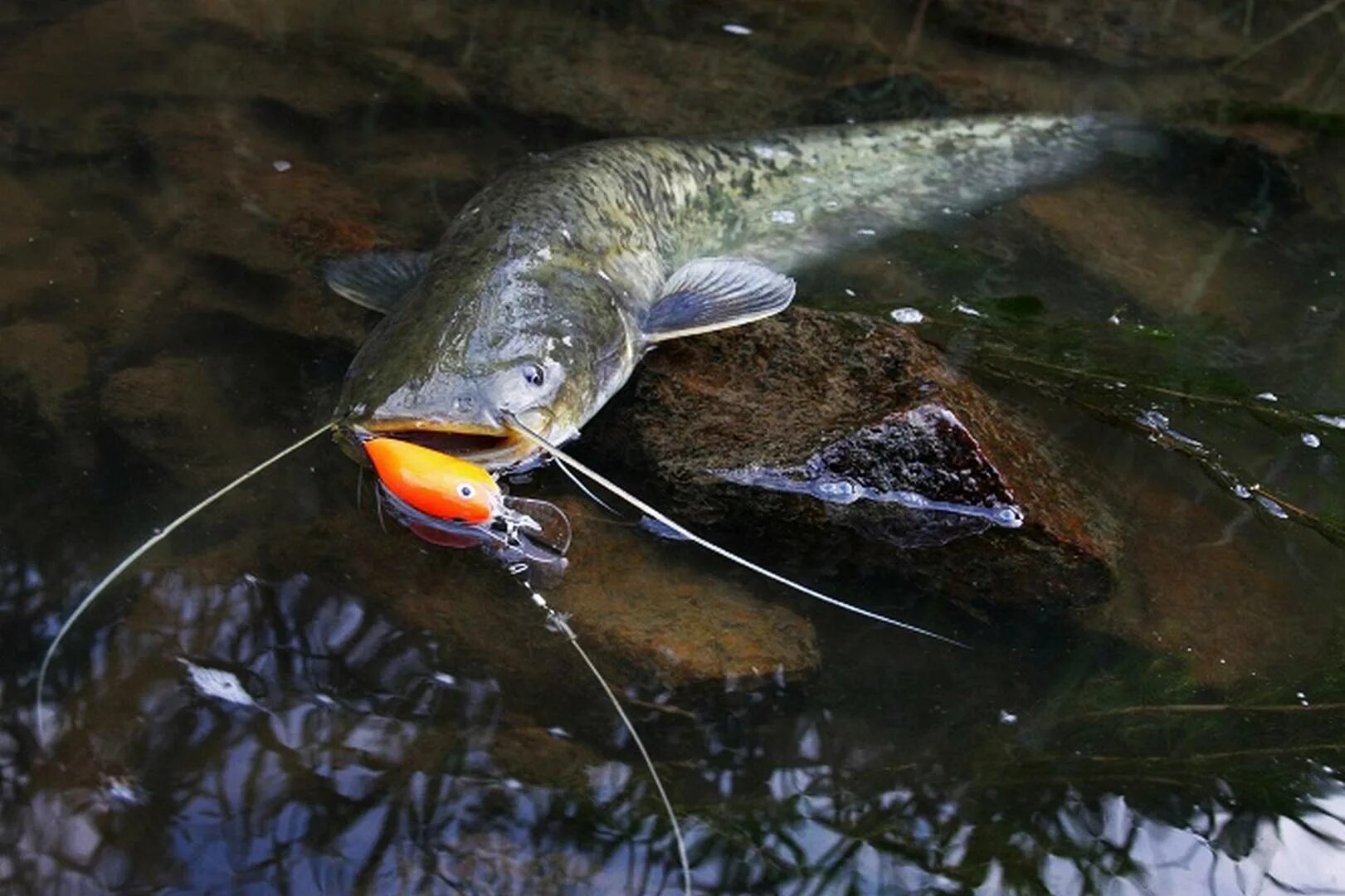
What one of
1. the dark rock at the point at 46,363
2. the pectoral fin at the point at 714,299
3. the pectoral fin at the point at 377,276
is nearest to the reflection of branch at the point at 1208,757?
the pectoral fin at the point at 714,299

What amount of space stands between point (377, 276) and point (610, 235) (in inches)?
26.3

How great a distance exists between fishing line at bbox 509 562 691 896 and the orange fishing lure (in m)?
0.18

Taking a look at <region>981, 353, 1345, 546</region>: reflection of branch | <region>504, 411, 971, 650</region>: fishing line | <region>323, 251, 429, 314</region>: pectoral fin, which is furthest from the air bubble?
<region>323, 251, 429, 314</region>: pectoral fin

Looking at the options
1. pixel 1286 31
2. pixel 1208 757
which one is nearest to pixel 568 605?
pixel 1208 757

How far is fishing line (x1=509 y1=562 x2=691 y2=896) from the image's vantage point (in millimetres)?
2211

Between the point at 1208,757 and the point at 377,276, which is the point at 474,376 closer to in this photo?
the point at 377,276

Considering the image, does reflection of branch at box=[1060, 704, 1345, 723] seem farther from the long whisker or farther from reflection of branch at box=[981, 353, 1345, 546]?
the long whisker

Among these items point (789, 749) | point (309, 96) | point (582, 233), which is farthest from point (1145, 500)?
point (309, 96)

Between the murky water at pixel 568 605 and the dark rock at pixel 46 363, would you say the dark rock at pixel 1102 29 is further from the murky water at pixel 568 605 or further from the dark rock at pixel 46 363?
the dark rock at pixel 46 363

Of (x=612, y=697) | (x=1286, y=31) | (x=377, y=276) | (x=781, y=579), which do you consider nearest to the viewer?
(x=612, y=697)

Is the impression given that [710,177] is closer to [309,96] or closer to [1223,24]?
[309,96]

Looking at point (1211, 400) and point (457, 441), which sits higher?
point (1211, 400)

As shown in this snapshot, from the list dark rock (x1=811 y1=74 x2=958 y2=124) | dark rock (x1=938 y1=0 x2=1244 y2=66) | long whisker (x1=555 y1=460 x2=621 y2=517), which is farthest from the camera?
dark rock (x1=938 y1=0 x2=1244 y2=66)

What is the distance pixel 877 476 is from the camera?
3.06 metres
